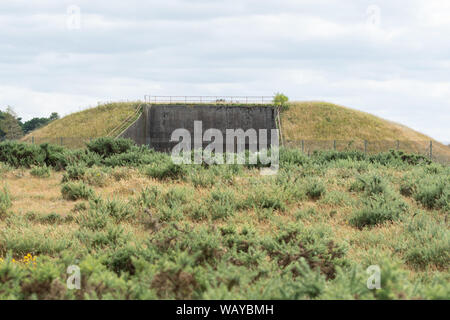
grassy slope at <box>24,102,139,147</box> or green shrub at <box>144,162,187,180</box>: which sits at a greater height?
grassy slope at <box>24,102,139,147</box>

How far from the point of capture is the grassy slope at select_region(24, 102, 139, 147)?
5119cm

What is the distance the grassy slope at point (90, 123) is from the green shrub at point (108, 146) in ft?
95.1

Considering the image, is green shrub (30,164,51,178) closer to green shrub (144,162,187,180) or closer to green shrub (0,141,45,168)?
green shrub (0,141,45,168)

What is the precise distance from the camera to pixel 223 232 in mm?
8172

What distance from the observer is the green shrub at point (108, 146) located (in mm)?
20922

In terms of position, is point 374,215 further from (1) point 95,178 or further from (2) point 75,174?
(2) point 75,174

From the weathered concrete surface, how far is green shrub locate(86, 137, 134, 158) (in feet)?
100

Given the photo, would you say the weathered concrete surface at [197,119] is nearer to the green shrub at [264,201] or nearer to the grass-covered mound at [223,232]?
the grass-covered mound at [223,232]

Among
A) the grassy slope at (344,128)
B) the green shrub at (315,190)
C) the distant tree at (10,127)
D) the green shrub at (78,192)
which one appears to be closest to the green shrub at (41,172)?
the green shrub at (78,192)

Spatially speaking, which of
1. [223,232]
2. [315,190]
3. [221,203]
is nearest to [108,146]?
[221,203]

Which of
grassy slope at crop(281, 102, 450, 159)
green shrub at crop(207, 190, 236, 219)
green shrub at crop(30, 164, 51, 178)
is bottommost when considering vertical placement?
green shrub at crop(207, 190, 236, 219)

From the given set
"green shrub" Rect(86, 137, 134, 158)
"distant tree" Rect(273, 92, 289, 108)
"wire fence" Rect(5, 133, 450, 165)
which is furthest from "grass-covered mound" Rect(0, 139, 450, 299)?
"distant tree" Rect(273, 92, 289, 108)

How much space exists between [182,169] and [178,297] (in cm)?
1023
